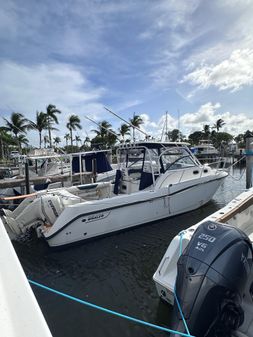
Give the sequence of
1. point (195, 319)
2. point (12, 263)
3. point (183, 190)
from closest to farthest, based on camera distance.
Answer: point (12, 263), point (195, 319), point (183, 190)

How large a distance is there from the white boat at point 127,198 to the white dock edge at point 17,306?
13.6 ft

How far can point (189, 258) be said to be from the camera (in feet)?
7.61

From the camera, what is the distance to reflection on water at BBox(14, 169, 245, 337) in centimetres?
329

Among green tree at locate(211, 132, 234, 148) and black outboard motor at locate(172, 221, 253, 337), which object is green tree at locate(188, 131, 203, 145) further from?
black outboard motor at locate(172, 221, 253, 337)

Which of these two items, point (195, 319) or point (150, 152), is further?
point (150, 152)

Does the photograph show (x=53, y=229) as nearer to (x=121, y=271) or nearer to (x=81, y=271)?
(x=81, y=271)

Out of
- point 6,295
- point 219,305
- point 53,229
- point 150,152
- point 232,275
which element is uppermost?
point 150,152

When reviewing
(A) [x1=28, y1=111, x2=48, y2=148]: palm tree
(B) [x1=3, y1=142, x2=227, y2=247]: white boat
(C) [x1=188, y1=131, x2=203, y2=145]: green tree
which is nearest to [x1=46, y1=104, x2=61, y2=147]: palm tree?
(A) [x1=28, y1=111, x2=48, y2=148]: palm tree

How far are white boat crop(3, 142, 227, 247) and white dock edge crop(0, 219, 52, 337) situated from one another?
13.6 ft

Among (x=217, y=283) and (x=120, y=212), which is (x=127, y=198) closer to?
(x=120, y=212)

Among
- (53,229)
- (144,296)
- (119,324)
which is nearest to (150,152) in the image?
(53,229)

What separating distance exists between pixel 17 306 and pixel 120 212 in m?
5.12

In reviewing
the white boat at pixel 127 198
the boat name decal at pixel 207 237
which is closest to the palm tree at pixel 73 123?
the white boat at pixel 127 198

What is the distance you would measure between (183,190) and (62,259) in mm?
4055
